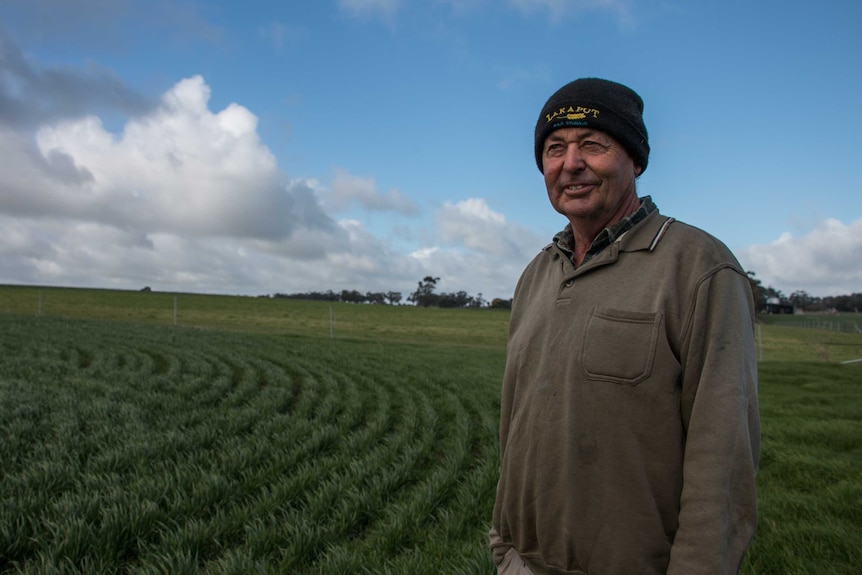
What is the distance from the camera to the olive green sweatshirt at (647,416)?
1413mm

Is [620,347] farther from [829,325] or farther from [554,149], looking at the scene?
[829,325]

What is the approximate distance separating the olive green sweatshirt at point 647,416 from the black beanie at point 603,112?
0.25 metres

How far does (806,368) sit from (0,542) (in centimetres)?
1701

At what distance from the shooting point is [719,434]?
55.2 inches

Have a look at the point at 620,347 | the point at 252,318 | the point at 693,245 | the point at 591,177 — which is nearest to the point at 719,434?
the point at 620,347

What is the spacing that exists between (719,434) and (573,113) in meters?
0.99

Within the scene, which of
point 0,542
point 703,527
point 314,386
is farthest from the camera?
point 314,386

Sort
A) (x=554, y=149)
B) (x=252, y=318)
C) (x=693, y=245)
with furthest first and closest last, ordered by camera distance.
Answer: (x=252, y=318) → (x=554, y=149) → (x=693, y=245)

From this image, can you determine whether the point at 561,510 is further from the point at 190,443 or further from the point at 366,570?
the point at 190,443

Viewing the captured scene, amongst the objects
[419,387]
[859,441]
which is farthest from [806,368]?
[419,387]

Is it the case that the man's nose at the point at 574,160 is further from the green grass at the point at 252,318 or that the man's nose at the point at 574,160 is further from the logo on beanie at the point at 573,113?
the green grass at the point at 252,318

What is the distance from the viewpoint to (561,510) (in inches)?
63.6

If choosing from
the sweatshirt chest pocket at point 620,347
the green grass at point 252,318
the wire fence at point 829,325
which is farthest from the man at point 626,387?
the wire fence at point 829,325

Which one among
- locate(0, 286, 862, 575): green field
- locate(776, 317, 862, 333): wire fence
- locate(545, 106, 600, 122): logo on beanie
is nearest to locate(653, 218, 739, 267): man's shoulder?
locate(545, 106, 600, 122): logo on beanie
